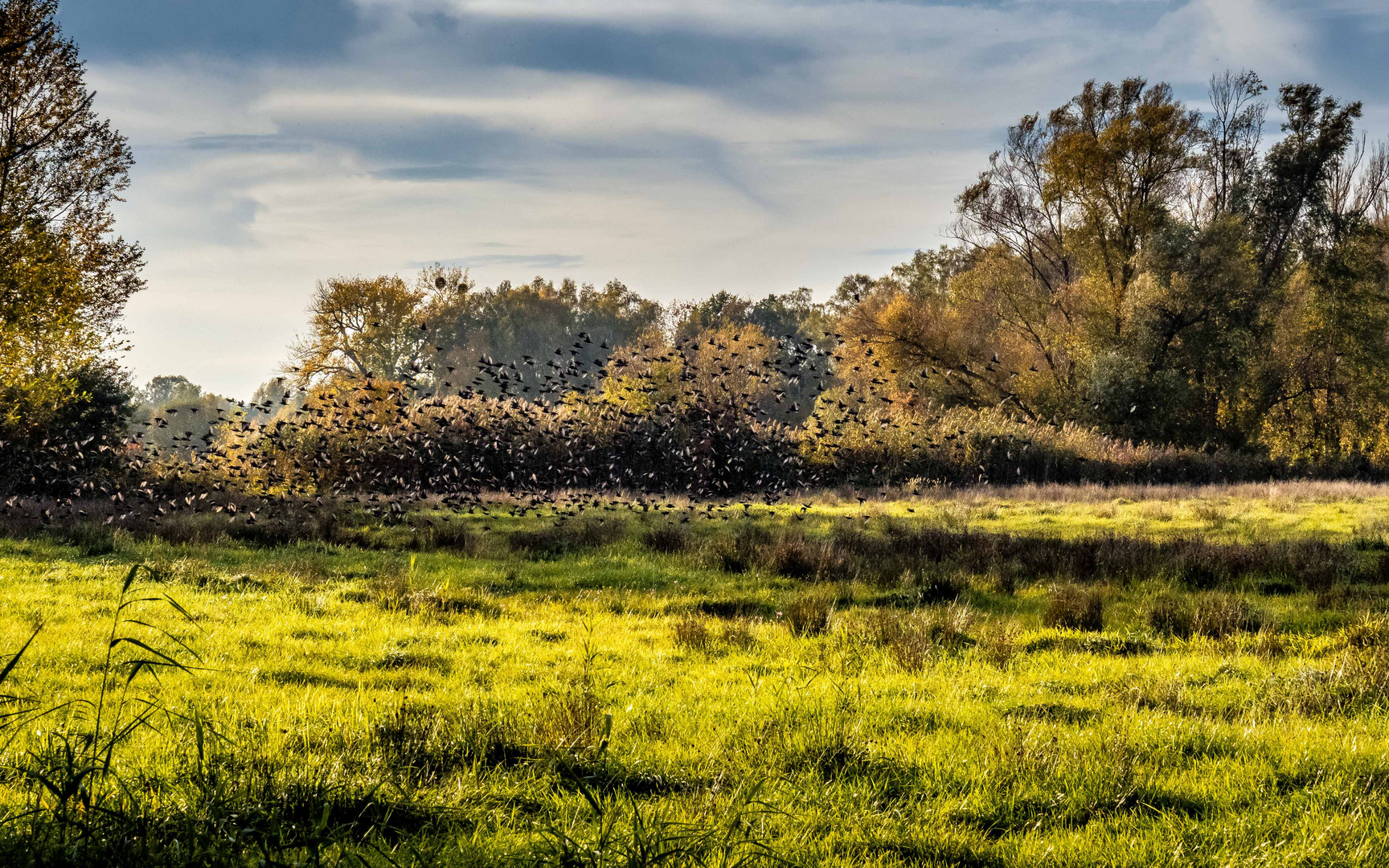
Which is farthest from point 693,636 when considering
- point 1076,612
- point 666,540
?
point 666,540

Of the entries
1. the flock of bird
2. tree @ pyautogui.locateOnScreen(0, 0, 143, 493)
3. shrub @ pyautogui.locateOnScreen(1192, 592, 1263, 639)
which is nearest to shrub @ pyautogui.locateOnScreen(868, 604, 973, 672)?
shrub @ pyautogui.locateOnScreen(1192, 592, 1263, 639)

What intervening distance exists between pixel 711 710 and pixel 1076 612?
6.30 metres

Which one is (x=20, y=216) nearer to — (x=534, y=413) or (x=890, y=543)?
(x=534, y=413)

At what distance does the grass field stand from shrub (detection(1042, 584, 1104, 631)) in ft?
0.18

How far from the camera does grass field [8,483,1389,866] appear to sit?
4.31m

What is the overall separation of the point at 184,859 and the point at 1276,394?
53.6 metres

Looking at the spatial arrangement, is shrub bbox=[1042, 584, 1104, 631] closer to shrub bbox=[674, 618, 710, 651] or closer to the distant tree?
shrub bbox=[674, 618, 710, 651]

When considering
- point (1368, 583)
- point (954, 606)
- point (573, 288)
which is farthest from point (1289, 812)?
point (573, 288)

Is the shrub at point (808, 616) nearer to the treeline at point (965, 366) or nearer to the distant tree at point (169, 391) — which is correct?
the treeline at point (965, 366)

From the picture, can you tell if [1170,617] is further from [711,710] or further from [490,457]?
[490,457]

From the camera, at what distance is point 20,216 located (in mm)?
23297

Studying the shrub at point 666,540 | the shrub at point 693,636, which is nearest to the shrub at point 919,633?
the shrub at point 693,636

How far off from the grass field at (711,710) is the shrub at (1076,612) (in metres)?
0.06

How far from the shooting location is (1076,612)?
10.9 meters
